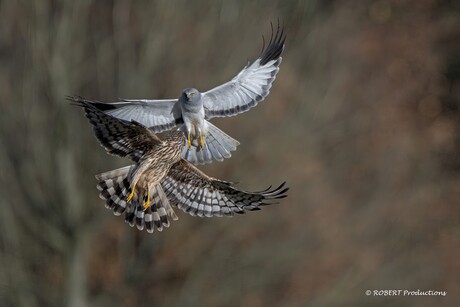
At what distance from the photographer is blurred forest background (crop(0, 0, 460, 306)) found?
1370 centimetres

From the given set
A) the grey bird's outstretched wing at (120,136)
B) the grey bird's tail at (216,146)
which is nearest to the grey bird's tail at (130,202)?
the grey bird's outstretched wing at (120,136)

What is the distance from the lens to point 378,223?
15.9m

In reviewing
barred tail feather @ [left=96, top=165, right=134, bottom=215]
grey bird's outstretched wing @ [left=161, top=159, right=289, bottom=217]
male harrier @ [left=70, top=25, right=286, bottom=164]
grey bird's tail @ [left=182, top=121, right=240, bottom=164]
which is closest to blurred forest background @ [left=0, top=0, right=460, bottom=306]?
barred tail feather @ [left=96, top=165, right=134, bottom=215]

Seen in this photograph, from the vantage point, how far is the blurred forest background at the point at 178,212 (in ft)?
45.0

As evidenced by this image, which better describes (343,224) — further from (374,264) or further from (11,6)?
(11,6)

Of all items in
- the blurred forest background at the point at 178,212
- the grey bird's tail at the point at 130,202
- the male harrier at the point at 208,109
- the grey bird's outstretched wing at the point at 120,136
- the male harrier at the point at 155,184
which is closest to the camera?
the male harrier at the point at 208,109

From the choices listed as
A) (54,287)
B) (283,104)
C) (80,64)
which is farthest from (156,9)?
(54,287)

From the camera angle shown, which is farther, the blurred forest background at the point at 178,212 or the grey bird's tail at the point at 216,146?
the blurred forest background at the point at 178,212

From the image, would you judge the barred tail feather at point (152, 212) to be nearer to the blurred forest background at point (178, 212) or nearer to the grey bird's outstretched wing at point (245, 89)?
the grey bird's outstretched wing at point (245, 89)

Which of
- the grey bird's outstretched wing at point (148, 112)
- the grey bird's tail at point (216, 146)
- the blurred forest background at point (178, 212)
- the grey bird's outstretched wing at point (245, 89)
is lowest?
the grey bird's tail at point (216, 146)

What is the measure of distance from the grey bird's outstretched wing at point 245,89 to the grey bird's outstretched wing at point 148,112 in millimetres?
258

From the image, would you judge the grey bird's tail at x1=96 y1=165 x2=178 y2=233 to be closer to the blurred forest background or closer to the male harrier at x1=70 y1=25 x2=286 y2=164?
the male harrier at x1=70 y1=25 x2=286 y2=164

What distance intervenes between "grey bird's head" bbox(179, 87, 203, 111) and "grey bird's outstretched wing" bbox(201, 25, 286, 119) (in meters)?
0.60

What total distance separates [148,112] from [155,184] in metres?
0.51
